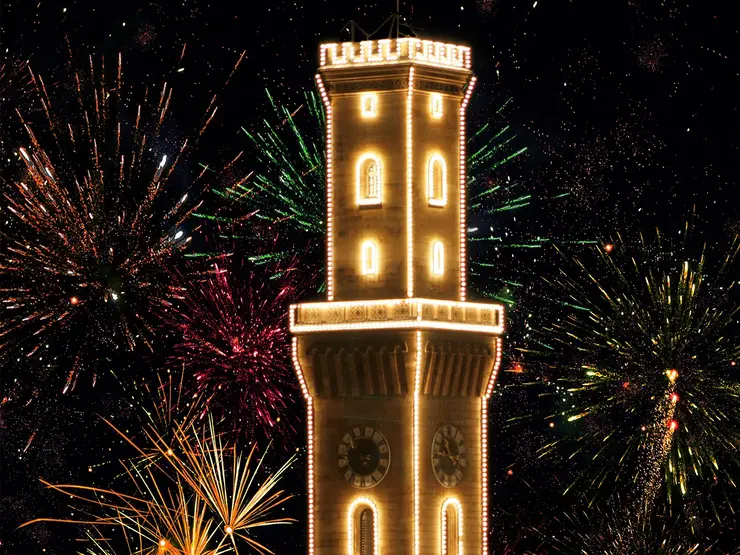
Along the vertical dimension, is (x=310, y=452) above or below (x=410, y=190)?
below

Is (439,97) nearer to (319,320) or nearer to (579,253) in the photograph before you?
(319,320)

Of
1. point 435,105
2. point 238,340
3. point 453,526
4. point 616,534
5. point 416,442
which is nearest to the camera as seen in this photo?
point 416,442

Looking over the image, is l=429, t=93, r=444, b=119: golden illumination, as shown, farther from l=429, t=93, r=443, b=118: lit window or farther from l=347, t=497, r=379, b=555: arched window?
l=347, t=497, r=379, b=555: arched window

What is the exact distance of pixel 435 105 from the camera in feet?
301

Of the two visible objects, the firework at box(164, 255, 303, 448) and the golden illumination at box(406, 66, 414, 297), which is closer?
the golden illumination at box(406, 66, 414, 297)

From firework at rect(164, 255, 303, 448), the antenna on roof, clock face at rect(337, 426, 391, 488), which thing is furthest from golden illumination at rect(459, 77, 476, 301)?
firework at rect(164, 255, 303, 448)

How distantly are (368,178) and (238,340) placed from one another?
9979 mm

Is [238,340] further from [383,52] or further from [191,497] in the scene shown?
[191,497]

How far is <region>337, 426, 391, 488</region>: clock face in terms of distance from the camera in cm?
8931

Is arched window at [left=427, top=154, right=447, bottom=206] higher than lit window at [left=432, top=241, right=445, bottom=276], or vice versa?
arched window at [left=427, top=154, right=447, bottom=206]

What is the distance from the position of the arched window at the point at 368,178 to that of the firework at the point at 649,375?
993cm

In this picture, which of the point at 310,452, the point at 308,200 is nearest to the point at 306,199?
the point at 308,200

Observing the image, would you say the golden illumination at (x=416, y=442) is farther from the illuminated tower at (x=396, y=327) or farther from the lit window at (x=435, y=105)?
the lit window at (x=435, y=105)

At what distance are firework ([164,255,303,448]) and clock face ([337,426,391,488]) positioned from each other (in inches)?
252
